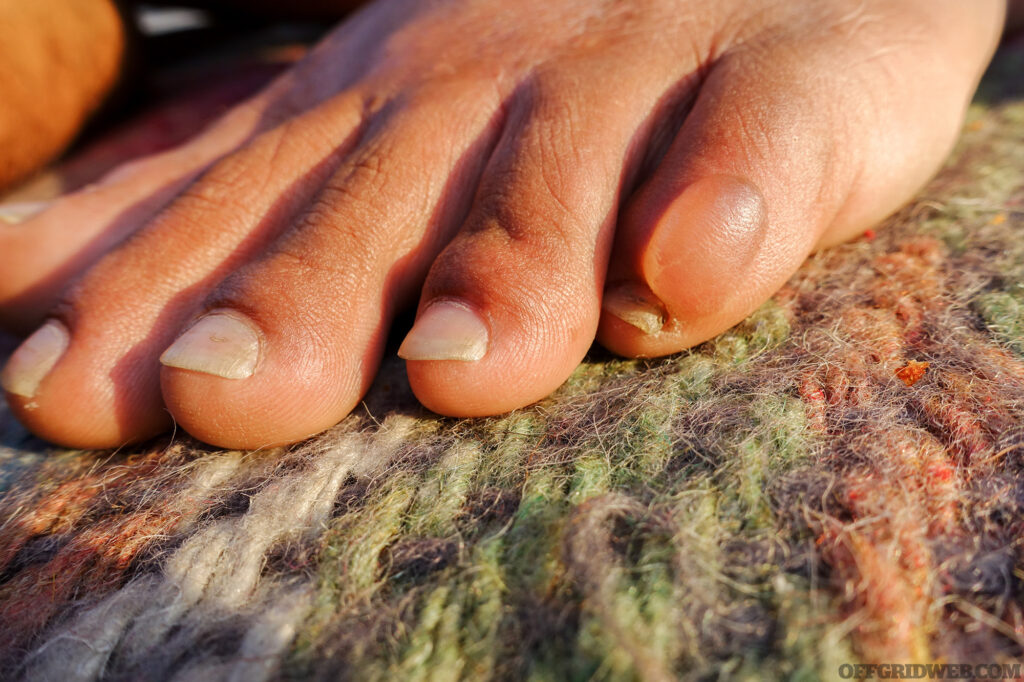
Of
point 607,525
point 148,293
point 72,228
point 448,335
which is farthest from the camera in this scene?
point 72,228

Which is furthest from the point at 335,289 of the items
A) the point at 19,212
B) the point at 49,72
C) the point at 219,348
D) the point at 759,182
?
the point at 49,72

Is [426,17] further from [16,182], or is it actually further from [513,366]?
[16,182]

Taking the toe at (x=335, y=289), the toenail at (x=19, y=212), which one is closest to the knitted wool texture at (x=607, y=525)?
the toe at (x=335, y=289)

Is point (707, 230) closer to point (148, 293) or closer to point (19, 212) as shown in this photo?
point (148, 293)

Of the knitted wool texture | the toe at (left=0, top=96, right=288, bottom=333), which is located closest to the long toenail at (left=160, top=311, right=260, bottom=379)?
the knitted wool texture

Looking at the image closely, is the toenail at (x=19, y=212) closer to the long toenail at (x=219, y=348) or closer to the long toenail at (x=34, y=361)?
the long toenail at (x=34, y=361)

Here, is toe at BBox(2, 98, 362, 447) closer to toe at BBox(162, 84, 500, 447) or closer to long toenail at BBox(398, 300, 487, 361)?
toe at BBox(162, 84, 500, 447)

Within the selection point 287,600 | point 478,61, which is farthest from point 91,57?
point 287,600

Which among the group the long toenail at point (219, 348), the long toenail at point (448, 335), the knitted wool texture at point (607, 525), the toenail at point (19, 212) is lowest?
the knitted wool texture at point (607, 525)
